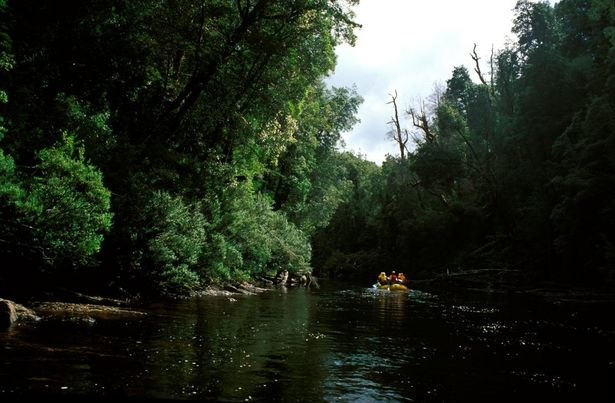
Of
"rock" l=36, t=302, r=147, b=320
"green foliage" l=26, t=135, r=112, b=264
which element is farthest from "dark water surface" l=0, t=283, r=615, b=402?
"green foliage" l=26, t=135, r=112, b=264

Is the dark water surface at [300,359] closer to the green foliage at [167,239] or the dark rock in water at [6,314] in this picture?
the dark rock in water at [6,314]

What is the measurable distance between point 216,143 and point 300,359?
1643 cm

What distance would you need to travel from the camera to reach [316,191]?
44.4 metres

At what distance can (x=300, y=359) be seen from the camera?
27.6 ft

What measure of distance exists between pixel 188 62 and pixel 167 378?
17644mm

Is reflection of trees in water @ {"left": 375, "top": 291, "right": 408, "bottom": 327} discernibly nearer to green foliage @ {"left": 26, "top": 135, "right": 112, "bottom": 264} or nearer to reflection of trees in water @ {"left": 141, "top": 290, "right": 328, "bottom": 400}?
reflection of trees in water @ {"left": 141, "top": 290, "right": 328, "bottom": 400}

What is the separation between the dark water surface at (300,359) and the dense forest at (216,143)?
9.71 ft

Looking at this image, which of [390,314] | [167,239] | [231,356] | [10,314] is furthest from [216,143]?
[231,356]

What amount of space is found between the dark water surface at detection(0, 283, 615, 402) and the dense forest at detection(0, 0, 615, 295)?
9.71 feet

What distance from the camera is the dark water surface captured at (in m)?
6.17

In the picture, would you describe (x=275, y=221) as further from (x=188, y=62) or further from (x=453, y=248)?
(x=453, y=248)

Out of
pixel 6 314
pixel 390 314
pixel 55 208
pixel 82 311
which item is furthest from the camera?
pixel 390 314

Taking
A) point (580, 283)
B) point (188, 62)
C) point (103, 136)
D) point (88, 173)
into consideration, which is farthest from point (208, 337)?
point (580, 283)

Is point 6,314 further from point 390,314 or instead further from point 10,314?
point 390,314
